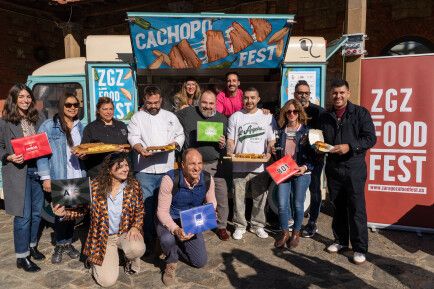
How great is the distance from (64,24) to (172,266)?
7108 millimetres

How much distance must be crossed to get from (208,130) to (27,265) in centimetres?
246

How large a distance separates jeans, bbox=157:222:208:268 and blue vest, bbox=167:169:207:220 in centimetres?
22

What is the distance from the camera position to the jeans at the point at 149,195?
4180mm

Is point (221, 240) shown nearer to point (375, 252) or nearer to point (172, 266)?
point (172, 266)

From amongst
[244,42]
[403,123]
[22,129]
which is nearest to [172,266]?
[22,129]

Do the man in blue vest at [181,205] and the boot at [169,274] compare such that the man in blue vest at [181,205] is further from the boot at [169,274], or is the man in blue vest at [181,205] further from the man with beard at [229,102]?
the man with beard at [229,102]

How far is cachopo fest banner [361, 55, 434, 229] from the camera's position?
4.52m

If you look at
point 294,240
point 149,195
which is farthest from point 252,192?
point 149,195

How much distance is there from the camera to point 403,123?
4.59 m

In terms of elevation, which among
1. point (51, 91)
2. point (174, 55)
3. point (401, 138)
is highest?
point (174, 55)

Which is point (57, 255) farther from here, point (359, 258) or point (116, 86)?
point (359, 258)

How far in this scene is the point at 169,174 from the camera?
153 inches

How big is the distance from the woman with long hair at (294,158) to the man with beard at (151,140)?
1.29 metres

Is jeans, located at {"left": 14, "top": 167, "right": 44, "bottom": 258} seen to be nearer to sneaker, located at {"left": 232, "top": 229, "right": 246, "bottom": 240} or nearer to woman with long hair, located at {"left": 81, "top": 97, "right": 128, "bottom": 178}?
woman with long hair, located at {"left": 81, "top": 97, "right": 128, "bottom": 178}
